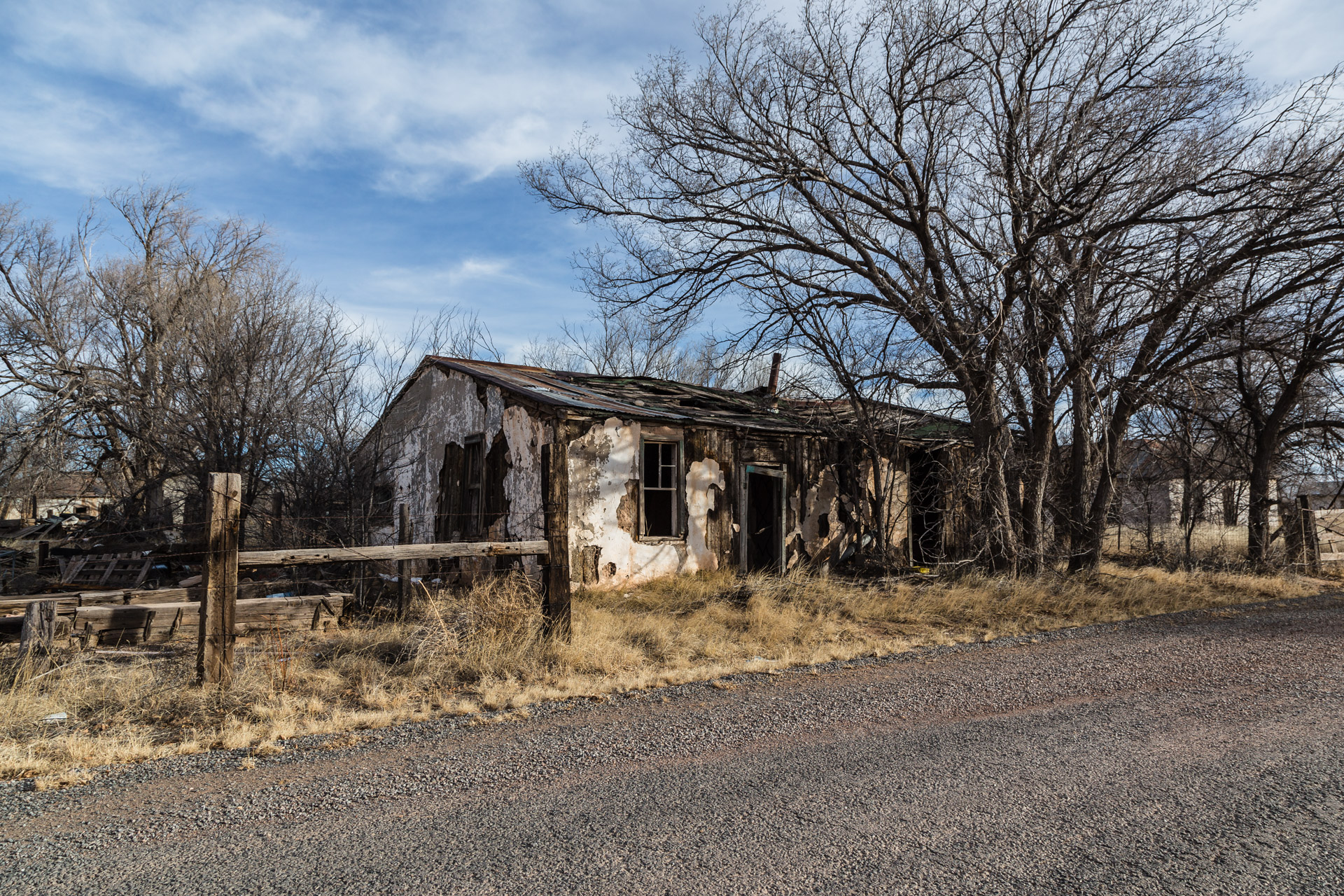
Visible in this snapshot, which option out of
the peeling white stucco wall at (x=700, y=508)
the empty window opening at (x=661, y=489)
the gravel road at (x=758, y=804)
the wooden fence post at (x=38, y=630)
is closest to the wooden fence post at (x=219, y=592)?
the gravel road at (x=758, y=804)

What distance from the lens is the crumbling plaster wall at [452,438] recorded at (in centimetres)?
1170

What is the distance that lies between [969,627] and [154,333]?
21719mm

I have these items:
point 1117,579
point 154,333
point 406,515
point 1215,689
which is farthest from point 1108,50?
point 154,333

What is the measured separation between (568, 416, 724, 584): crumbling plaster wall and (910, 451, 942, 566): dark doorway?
209 inches

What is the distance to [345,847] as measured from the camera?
3.23m

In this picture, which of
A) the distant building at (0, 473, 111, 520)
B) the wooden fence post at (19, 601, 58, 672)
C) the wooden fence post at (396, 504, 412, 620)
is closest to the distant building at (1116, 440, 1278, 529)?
the wooden fence post at (396, 504, 412, 620)

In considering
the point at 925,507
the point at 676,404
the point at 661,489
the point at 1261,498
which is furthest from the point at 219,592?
the point at 1261,498

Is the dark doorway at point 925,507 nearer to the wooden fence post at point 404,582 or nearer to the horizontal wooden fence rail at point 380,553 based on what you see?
the wooden fence post at point 404,582

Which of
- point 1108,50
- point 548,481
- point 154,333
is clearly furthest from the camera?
point 154,333

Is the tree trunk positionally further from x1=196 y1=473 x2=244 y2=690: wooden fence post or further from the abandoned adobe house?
x1=196 y1=473 x2=244 y2=690: wooden fence post

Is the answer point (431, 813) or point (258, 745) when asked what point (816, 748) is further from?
point (258, 745)

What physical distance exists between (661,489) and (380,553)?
6.50 metres

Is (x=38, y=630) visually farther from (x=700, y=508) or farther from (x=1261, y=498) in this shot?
(x=1261, y=498)

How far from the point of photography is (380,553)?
A: 241 inches
